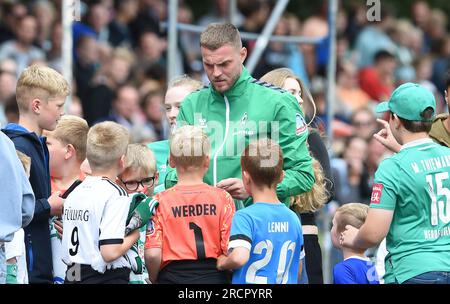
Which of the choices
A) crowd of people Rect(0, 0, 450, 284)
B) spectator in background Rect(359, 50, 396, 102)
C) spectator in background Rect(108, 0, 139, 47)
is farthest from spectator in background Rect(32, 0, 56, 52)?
crowd of people Rect(0, 0, 450, 284)

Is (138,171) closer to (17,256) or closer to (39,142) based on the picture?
(39,142)

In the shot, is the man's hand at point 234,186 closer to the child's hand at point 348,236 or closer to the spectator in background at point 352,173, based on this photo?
the child's hand at point 348,236

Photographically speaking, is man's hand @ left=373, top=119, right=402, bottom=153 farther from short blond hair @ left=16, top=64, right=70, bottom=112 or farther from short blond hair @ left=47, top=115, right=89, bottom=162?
short blond hair @ left=16, top=64, right=70, bottom=112

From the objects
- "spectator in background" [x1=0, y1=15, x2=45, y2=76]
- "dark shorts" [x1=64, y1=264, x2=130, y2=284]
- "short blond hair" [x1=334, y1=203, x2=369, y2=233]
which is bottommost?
"dark shorts" [x1=64, y1=264, x2=130, y2=284]

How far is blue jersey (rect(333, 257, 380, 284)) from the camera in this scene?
333 inches

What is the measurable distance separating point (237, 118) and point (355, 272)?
4.35 ft

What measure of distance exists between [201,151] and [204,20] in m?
12.0

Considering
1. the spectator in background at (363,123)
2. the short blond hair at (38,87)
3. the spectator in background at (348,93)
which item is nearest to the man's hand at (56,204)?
the short blond hair at (38,87)

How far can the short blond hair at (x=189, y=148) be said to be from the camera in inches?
305

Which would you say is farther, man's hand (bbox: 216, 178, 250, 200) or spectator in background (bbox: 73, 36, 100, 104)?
spectator in background (bbox: 73, 36, 100, 104)

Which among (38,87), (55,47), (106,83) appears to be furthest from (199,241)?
(55,47)

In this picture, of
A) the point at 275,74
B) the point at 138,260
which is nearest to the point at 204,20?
the point at 275,74

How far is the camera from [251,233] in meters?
7.62

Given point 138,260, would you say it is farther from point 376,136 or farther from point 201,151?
point 376,136
